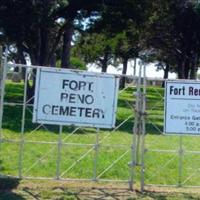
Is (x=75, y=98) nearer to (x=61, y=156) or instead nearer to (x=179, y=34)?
(x=61, y=156)

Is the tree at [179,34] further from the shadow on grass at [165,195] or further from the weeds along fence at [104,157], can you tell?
the shadow on grass at [165,195]

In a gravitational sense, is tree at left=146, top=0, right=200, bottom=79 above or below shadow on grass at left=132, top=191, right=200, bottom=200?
above

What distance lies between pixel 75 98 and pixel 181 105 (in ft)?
5.74

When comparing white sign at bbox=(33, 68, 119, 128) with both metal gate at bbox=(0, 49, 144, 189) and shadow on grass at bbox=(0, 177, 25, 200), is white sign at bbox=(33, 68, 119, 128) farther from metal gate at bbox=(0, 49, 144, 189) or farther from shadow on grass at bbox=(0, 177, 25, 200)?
shadow on grass at bbox=(0, 177, 25, 200)

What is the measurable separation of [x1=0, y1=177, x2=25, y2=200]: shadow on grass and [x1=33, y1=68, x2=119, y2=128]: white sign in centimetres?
108

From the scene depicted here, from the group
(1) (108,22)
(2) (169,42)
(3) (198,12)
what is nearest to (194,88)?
(1) (108,22)

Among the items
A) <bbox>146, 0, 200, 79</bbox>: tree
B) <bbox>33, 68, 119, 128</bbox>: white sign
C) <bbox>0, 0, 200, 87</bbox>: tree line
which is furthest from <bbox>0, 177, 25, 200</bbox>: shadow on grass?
<bbox>146, 0, 200, 79</bbox>: tree

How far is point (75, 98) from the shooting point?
9.72m

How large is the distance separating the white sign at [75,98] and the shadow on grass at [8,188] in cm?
108

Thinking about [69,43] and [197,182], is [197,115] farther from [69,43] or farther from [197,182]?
[69,43]

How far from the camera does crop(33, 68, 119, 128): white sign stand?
9617mm

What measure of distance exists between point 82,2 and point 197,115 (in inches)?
682

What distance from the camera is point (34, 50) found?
2853 cm

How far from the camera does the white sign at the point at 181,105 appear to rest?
396 inches
